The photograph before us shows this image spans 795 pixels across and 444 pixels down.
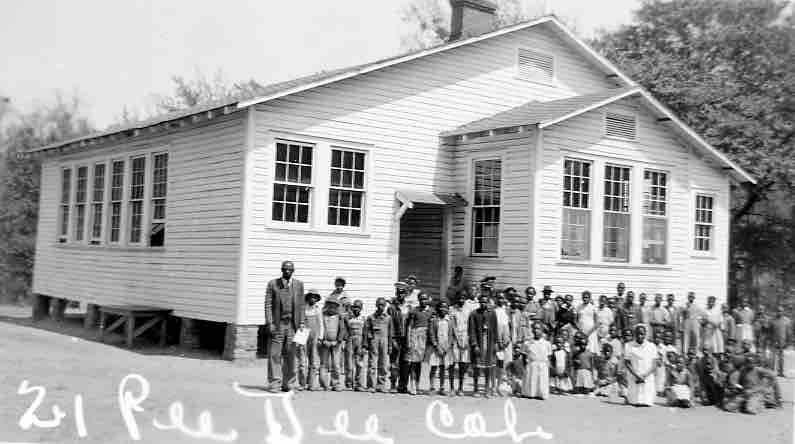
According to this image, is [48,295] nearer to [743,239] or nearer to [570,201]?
[570,201]

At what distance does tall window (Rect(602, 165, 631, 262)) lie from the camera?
60.2 feet

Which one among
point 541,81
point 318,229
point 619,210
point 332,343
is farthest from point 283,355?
point 541,81

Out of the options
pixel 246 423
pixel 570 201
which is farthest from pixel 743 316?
pixel 246 423

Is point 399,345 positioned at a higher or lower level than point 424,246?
lower

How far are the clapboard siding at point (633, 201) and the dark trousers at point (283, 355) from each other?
6.14 m

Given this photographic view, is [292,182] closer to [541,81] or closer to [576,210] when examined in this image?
[576,210]

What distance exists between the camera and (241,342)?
15648 millimetres

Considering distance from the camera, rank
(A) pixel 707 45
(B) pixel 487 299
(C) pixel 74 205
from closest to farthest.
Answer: (B) pixel 487 299
(C) pixel 74 205
(A) pixel 707 45

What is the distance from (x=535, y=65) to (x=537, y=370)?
928 centimetres

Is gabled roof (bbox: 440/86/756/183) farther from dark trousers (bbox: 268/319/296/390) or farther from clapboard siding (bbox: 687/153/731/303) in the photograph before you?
dark trousers (bbox: 268/319/296/390)

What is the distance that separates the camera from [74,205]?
73.9 ft

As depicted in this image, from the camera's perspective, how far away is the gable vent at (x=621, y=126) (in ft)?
60.2

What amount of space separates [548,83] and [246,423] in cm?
1311

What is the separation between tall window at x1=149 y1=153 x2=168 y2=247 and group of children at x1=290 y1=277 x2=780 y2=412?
6378 mm
